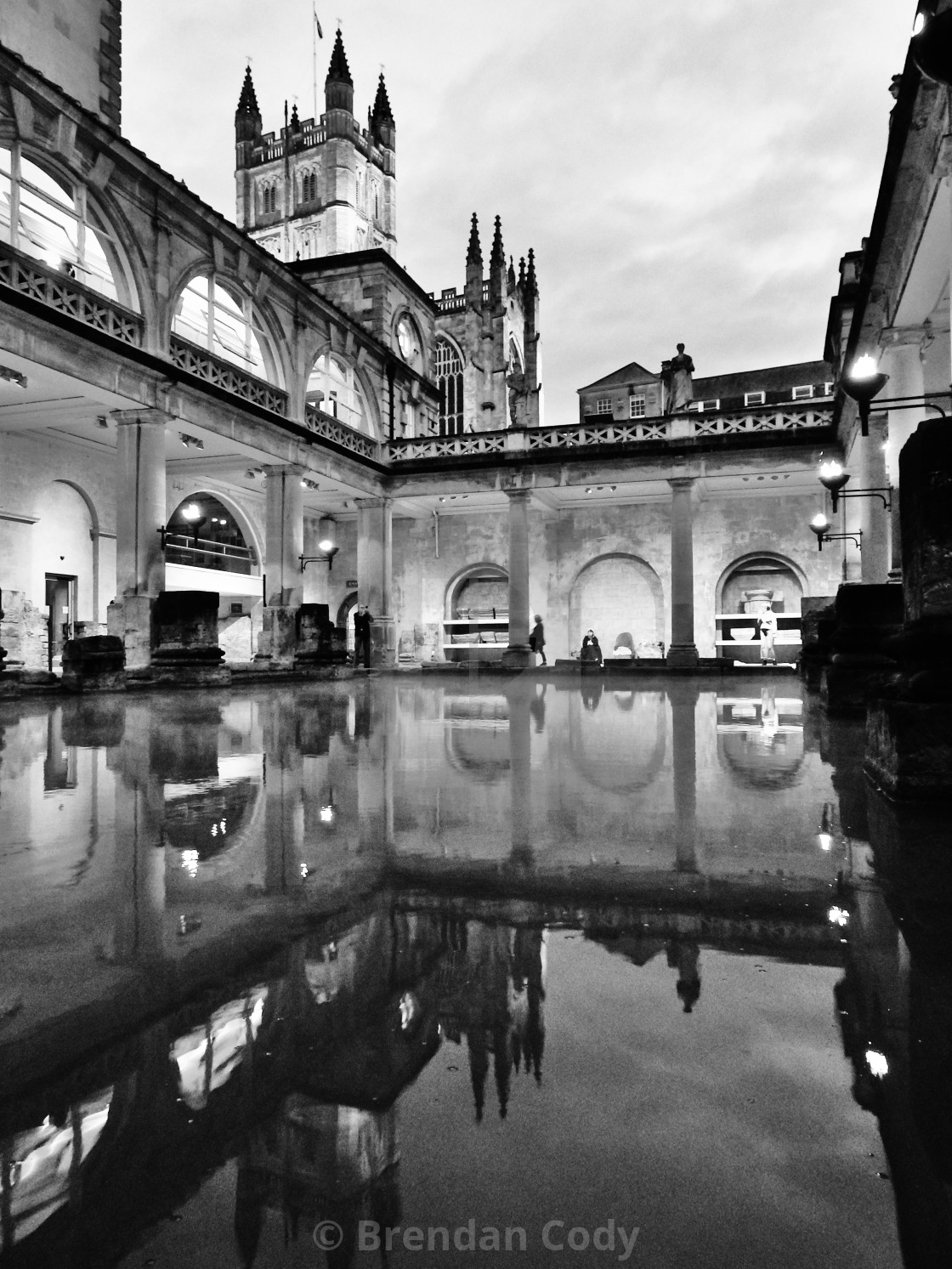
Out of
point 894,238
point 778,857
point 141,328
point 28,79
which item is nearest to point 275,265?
point 141,328

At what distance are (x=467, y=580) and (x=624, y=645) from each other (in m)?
7.08

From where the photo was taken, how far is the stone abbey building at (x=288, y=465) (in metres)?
15.6

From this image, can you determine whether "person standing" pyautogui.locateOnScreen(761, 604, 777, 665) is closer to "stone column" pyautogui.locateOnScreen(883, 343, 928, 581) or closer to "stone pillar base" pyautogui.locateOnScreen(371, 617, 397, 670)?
"stone pillar base" pyautogui.locateOnScreen(371, 617, 397, 670)

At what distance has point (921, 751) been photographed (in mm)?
3451

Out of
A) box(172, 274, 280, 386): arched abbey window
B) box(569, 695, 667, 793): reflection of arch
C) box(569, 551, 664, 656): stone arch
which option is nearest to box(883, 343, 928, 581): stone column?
box(569, 695, 667, 793): reflection of arch

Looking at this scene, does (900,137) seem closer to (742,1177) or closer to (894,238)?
(894,238)

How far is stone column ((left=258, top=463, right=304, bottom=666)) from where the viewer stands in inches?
817

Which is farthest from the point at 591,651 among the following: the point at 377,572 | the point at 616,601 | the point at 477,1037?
the point at 477,1037

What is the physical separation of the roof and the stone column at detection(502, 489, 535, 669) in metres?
24.4

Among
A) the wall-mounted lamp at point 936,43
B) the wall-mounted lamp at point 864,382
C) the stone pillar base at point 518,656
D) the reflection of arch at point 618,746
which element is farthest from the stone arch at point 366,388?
the wall-mounted lamp at point 936,43

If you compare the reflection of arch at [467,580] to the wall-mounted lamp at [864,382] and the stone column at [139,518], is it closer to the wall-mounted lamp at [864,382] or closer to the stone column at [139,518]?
the stone column at [139,518]

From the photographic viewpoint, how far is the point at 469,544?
31953 millimetres

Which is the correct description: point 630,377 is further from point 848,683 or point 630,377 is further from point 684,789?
point 684,789

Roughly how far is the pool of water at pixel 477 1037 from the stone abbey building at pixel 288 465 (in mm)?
14098
